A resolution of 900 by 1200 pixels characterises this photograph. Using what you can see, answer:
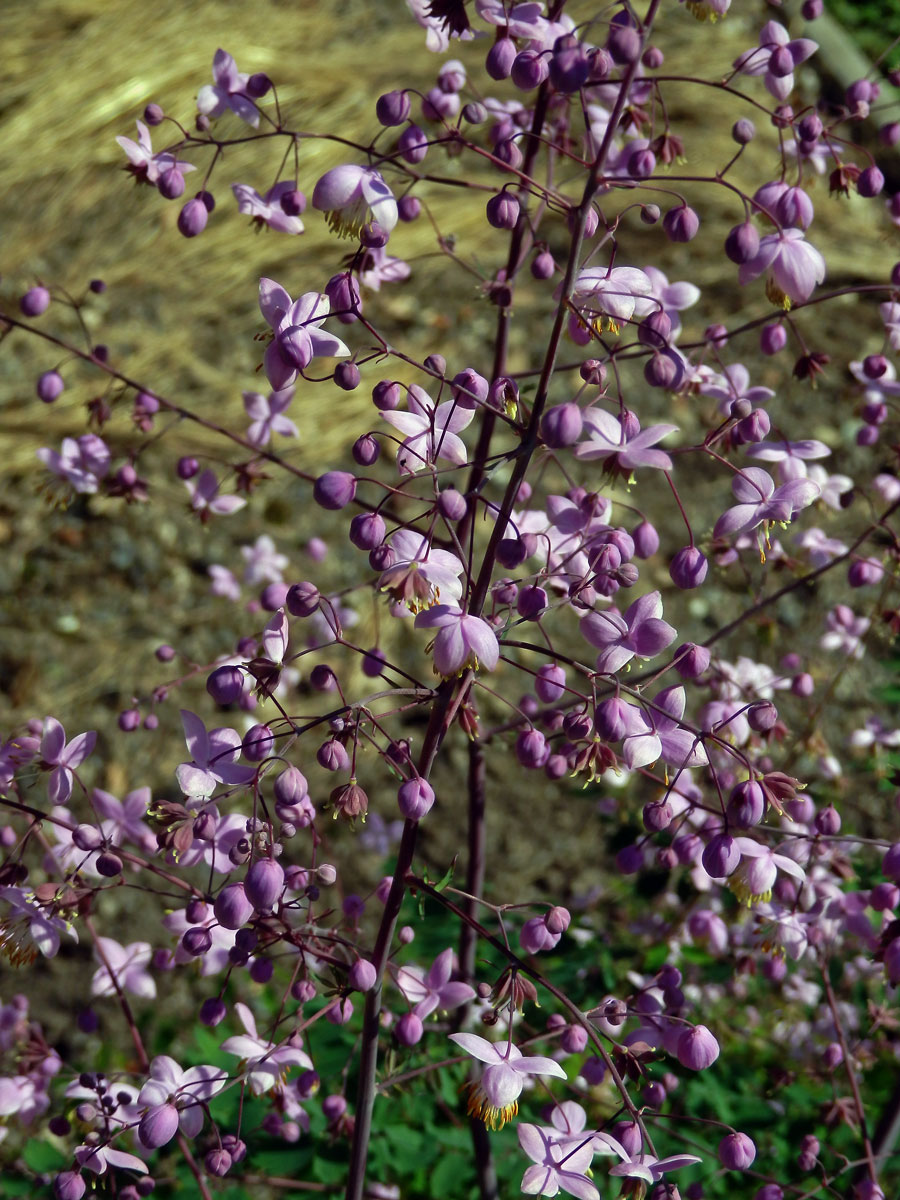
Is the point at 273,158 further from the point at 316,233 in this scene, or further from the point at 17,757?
the point at 17,757

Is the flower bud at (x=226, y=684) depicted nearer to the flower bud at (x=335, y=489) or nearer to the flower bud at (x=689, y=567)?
the flower bud at (x=335, y=489)

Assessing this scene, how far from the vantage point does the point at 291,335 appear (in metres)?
1.02

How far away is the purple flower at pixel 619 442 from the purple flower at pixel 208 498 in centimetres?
73

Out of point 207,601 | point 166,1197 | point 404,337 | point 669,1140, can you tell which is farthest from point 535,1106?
point 404,337

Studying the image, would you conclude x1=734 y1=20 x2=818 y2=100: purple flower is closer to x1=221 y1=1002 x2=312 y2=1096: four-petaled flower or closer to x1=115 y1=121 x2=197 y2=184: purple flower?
x1=115 y1=121 x2=197 y2=184: purple flower

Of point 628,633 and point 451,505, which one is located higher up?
point 451,505

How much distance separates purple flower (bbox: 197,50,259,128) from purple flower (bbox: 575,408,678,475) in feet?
2.14

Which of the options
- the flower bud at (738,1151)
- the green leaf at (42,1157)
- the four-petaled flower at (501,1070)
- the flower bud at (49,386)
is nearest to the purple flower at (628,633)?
the four-petaled flower at (501,1070)

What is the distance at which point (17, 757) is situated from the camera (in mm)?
1287

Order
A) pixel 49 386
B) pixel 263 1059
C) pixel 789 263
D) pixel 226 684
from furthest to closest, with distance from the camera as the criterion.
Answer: pixel 49 386, pixel 263 1059, pixel 789 263, pixel 226 684

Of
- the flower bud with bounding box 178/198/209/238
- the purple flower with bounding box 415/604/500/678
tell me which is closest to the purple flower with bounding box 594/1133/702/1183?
the purple flower with bounding box 415/604/500/678

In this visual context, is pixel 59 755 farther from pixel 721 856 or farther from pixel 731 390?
pixel 731 390

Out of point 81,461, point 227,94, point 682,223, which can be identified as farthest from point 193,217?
point 682,223

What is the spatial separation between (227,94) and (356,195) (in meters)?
0.43
